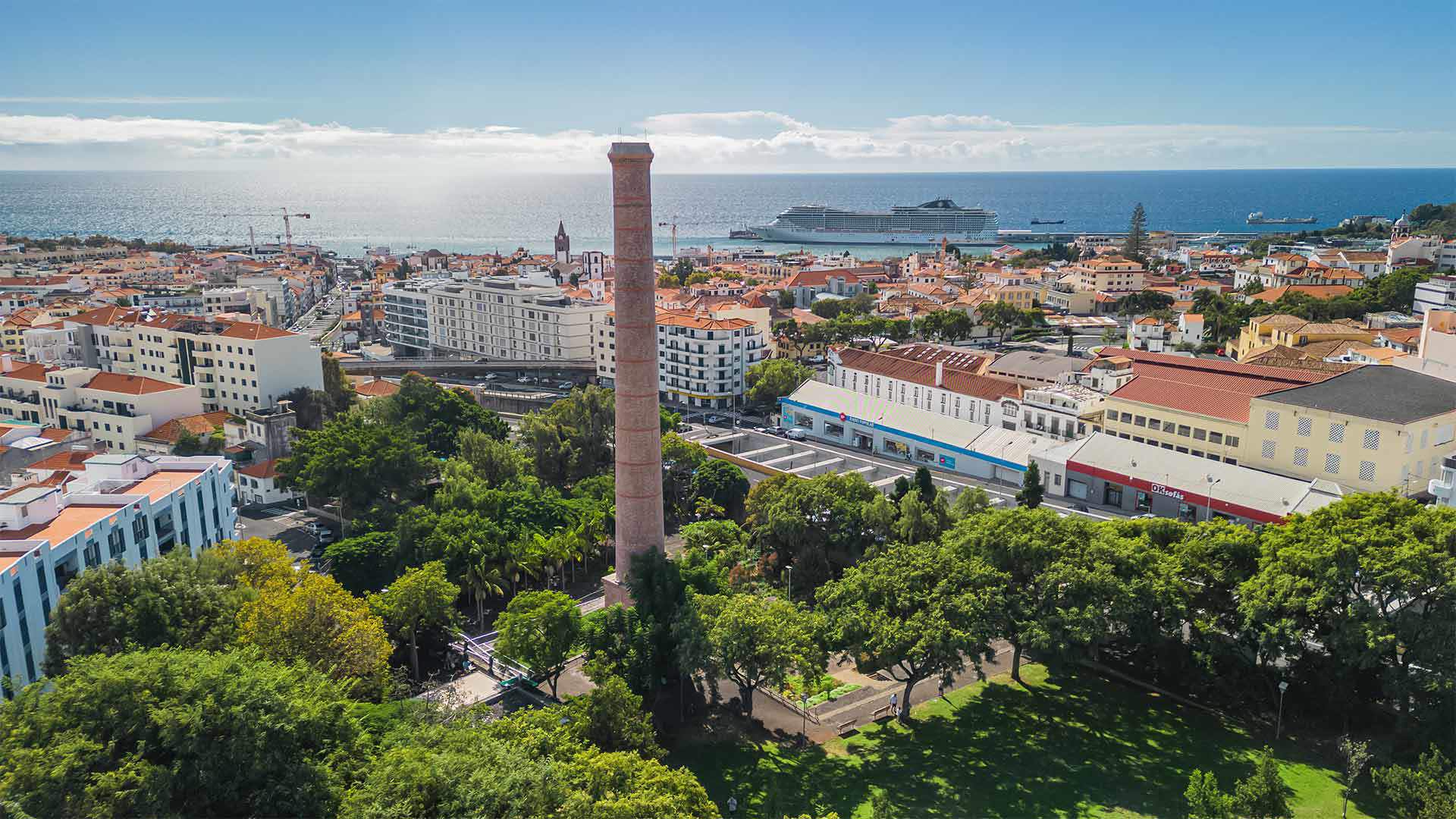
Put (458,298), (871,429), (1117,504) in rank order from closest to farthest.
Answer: (1117,504), (871,429), (458,298)

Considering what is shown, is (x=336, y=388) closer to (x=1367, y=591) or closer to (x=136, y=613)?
(x=136, y=613)

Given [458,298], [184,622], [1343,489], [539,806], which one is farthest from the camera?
[458,298]

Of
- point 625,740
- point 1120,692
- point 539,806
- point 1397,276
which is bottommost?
point 1120,692

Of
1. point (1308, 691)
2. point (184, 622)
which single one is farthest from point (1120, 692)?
point (184, 622)

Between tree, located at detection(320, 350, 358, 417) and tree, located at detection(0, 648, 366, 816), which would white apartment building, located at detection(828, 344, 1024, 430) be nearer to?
tree, located at detection(320, 350, 358, 417)

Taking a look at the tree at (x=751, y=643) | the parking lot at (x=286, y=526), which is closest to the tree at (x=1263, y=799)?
the tree at (x=751, y=643)

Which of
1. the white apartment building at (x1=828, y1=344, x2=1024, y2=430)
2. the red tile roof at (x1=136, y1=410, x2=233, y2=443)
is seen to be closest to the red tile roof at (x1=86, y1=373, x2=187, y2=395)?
the red tile roof at (x1=136, y1=410, x2=233, y2=443)

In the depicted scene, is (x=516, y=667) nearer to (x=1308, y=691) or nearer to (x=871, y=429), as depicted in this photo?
(x=1308, y=691)
